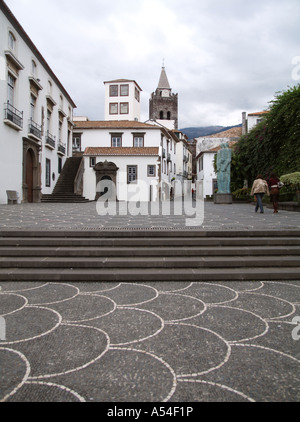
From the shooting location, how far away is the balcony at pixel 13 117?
17188 mm

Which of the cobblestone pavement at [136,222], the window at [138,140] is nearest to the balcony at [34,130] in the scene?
the cobblestone pavement at [136,222]

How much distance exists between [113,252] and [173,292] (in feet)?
5.35

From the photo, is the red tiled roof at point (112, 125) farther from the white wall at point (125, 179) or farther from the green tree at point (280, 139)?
the green tree at point (280, 139)

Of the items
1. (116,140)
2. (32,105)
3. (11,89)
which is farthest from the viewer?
(116,140)

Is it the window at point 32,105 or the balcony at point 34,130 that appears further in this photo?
the window at point 32,105

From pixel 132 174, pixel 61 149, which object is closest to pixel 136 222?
pixel 61 149

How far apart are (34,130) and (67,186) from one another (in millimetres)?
6846

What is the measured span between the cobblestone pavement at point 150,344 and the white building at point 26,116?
622 inches

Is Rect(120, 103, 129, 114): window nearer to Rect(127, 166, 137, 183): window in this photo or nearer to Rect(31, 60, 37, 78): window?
Rect(127, 166, 137, 183): window

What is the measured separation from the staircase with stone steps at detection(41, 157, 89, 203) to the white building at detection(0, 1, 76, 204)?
0.74m

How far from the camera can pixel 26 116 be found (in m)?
20.3

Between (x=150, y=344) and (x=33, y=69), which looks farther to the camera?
A: (x=33, y=69)

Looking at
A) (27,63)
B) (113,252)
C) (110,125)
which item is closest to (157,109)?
(110,125)

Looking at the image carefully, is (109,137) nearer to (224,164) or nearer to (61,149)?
(61,149)
